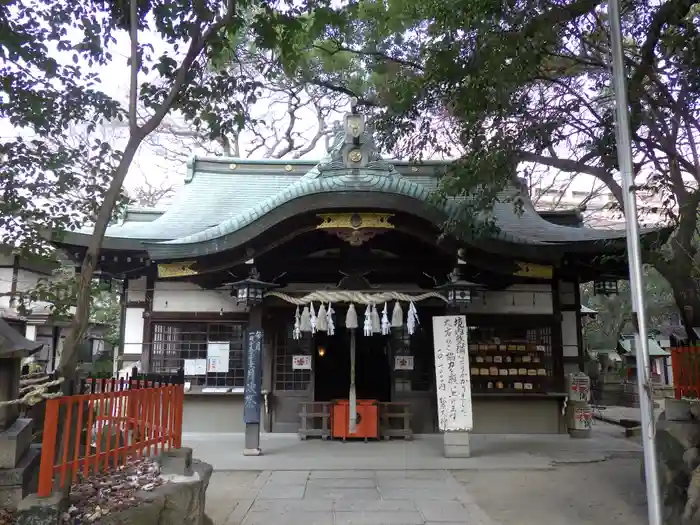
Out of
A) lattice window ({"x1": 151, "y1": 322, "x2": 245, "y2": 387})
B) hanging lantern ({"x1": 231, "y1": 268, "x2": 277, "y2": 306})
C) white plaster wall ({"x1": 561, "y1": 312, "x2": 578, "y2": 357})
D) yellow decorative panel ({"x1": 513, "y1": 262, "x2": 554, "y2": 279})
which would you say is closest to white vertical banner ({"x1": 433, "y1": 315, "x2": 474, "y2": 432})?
yellow decorative panel ({"x1": 513, "y1": 262, "x2": 554, "y2": 279})

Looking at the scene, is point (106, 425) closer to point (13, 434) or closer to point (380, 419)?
point (13, 434)

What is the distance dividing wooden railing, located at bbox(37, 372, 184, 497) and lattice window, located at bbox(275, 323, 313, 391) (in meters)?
5.61

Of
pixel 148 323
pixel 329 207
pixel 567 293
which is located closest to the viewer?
pixel 329 207

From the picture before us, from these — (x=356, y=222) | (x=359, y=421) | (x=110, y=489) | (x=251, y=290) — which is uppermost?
(x=356, y=222)

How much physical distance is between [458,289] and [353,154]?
9.54 feet

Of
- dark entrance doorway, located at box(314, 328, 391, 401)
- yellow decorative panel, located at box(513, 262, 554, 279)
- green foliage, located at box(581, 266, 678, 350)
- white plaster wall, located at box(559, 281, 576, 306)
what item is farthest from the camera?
green foliage, located at box(581, 266, 678, 350)

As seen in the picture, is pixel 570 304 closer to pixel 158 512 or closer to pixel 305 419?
pixel 305 419

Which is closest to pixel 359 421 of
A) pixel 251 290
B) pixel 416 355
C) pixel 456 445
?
pixel 416 355

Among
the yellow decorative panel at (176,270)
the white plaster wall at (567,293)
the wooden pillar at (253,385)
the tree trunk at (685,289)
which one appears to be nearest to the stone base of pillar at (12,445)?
the wooden pillar at (253,385)

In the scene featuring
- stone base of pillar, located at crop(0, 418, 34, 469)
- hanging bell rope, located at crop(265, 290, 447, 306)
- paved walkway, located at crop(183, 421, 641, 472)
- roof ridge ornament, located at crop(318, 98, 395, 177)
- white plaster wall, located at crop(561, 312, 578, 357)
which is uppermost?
roof ridge ornament, located at crop(318, 98, 395, 177)

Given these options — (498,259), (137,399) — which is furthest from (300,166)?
(137,399)

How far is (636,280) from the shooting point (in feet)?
16.4

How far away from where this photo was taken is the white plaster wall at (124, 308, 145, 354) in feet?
36.1

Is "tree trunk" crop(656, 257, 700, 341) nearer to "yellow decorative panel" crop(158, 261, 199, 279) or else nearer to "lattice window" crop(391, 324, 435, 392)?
"lattice window" crop(391, 324, 435, 392)
